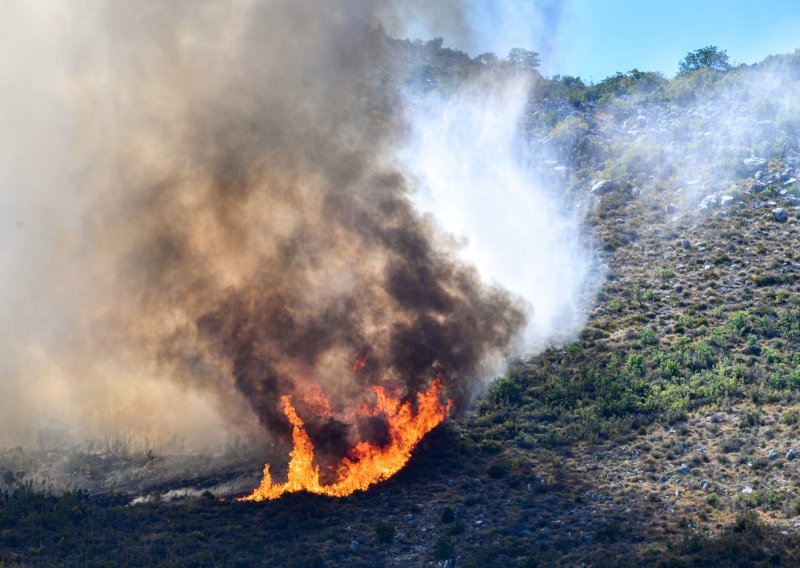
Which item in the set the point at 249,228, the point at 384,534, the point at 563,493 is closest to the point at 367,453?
the point at 384,534

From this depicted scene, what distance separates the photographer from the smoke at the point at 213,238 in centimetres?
4653

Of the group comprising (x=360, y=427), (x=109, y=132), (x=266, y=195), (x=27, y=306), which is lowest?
(x=360, y=427)

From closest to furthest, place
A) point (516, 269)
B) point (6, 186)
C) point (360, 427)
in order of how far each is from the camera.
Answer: point (360, 427)
point (6, 186)
point (516, 269)

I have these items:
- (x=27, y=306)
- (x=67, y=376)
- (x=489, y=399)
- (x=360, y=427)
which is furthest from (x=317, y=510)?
(x=27, y=306)

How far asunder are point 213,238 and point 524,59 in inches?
2826

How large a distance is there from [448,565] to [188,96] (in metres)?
33.9

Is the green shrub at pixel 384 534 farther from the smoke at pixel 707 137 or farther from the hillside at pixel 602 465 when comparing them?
the smoke at pixel 707 137

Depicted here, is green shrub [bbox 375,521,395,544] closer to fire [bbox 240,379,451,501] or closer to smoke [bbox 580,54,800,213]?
fire [bbox 240,379,451,501]

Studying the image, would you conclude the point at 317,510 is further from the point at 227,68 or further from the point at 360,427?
the point at 227,68

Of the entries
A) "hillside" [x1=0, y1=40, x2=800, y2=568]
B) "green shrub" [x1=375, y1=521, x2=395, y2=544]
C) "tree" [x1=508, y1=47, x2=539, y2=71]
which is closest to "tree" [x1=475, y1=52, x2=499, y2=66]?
"tree" [x1=508, y1=47, x2=539, y2=71]

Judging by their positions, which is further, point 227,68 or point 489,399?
point 227,68

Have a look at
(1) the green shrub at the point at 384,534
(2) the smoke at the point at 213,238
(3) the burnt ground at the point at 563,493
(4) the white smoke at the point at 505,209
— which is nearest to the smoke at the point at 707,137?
(4) the white smoke at the point at 505,209

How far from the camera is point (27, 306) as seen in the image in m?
51.0

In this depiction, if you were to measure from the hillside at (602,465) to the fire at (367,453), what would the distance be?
0.73 metres
